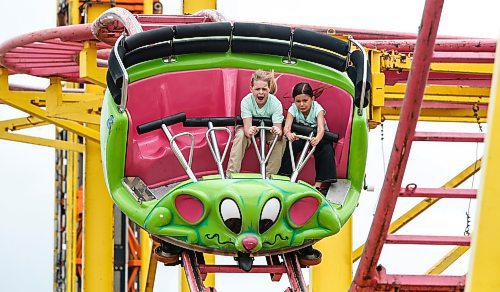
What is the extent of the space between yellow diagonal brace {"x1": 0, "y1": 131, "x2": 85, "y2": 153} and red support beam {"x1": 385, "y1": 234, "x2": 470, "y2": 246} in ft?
28.3

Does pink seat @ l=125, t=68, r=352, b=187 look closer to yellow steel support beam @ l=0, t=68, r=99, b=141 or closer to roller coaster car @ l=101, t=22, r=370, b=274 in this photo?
roller coaster car @ l=101, t=22, r=370, b=274

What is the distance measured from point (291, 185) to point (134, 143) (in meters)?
1.18

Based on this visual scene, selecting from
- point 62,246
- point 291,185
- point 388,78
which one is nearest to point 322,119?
point 291,185

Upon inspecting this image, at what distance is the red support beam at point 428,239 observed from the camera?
9.43m

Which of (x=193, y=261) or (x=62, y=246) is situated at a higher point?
(x=193, y=261)

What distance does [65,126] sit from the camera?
16609mm

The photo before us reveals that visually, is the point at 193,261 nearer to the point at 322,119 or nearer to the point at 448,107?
the point at 322,119

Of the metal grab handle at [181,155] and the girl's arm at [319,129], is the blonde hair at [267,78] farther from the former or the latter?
the metal grab handle at [181,155]

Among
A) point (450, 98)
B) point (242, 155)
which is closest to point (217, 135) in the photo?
point (242, 155)

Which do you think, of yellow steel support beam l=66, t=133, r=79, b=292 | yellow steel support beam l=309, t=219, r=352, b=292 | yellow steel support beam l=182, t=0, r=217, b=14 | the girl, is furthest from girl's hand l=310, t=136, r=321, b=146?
yellow steel support beam l=66, t=133, r=79, b=292

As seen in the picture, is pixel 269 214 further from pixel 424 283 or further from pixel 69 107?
pixel 69 107

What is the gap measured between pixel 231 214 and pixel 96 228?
9.32 metres

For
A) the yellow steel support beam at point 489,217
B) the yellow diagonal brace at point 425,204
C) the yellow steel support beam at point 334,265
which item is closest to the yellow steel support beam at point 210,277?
the yellow steel support beam at point 334,265

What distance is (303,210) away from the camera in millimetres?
9344
